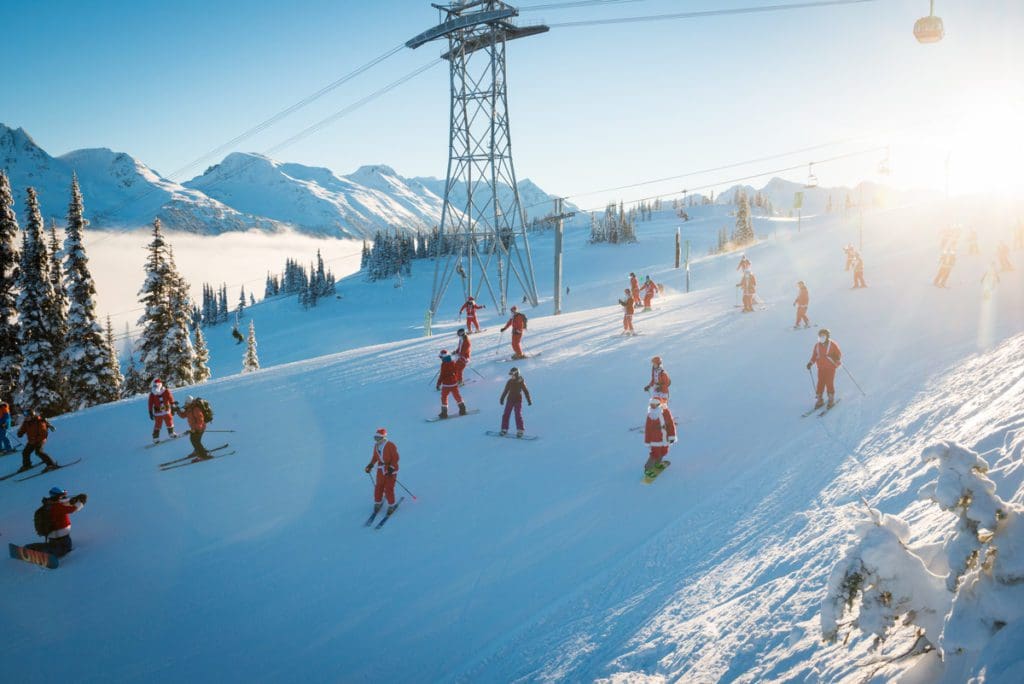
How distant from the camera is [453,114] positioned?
110ft

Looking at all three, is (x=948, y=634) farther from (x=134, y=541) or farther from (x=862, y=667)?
(x=134, y=541)

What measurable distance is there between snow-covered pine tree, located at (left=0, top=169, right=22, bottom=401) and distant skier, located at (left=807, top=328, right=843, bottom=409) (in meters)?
34.8

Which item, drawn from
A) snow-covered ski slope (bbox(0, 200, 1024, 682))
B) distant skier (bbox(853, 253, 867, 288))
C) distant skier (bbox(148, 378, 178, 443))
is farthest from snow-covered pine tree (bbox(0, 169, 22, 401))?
distant skier (bbox(853, 253, 867, 288))

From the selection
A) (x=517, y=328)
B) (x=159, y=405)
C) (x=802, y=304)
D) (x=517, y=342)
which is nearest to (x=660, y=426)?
(x=517, y=328)

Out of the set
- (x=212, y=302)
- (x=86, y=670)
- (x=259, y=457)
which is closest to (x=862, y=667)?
(x=86, y=670)

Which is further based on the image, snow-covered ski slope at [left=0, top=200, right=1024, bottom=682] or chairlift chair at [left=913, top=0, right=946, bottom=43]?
chairlift chair at [left=913, top=0, right=946, bottom=43]

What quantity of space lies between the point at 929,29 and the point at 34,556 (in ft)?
63.5

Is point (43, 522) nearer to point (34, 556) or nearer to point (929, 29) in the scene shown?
point (34, 556)

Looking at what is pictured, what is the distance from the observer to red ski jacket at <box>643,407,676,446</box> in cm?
1091

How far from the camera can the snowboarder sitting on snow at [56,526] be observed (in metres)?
10.4

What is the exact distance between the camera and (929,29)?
10055 millimetres

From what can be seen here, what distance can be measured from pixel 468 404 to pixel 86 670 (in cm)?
999

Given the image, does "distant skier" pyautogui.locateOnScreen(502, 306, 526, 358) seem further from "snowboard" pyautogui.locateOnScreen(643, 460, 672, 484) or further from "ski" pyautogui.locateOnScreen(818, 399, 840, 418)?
"ski" pyautogui.locateOnScreen(818, 399, 840, 418)

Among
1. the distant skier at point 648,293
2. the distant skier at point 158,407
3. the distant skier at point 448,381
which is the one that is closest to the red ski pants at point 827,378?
the distant skier at point 448,381
